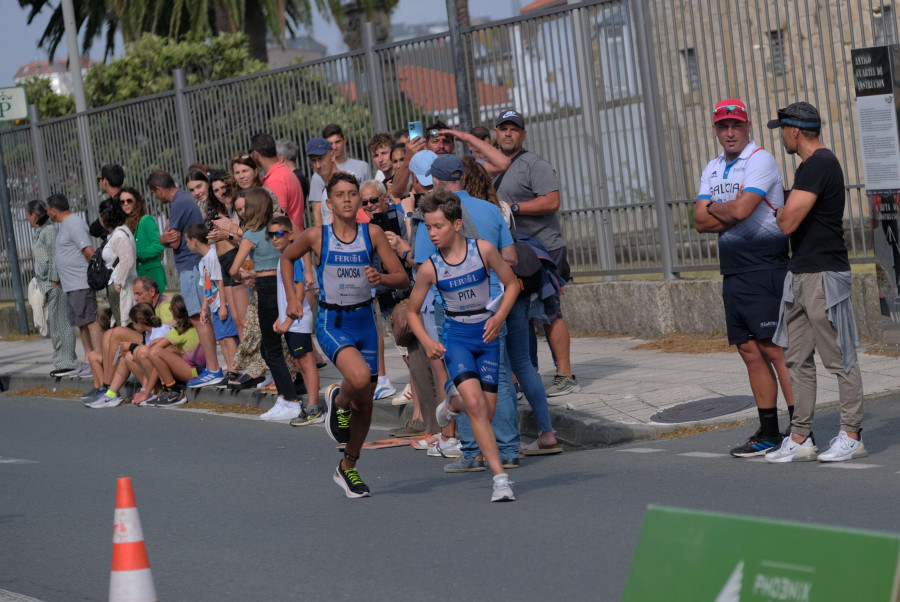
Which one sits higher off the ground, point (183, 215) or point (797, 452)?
point (183, 215)

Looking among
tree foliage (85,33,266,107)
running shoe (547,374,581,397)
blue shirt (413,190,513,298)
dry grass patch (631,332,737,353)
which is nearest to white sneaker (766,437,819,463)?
blue shirt (413,190,513,298)

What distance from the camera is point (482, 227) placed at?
8008mm

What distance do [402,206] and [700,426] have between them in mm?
2517

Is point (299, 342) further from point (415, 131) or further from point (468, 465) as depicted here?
point (468, 465)

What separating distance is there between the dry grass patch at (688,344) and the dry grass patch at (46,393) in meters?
6.00

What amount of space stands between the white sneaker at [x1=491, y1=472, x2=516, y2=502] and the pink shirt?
5.28m

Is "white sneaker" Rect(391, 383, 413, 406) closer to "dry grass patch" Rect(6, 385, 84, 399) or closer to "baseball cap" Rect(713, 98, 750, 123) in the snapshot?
"baseball cap" Rect(713, 98, 750, 123)

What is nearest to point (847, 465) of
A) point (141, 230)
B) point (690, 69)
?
point (690, 69)

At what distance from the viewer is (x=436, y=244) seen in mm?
7430

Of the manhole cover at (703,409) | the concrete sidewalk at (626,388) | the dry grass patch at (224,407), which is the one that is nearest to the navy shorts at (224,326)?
the concrete sidewalk at (626,388)

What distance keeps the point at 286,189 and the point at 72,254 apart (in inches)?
130

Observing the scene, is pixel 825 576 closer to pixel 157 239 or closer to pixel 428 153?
pixel 428 153

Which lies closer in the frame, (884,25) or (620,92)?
(884,25)

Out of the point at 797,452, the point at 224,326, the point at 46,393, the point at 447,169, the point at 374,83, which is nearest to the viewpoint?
the point at 797,452
